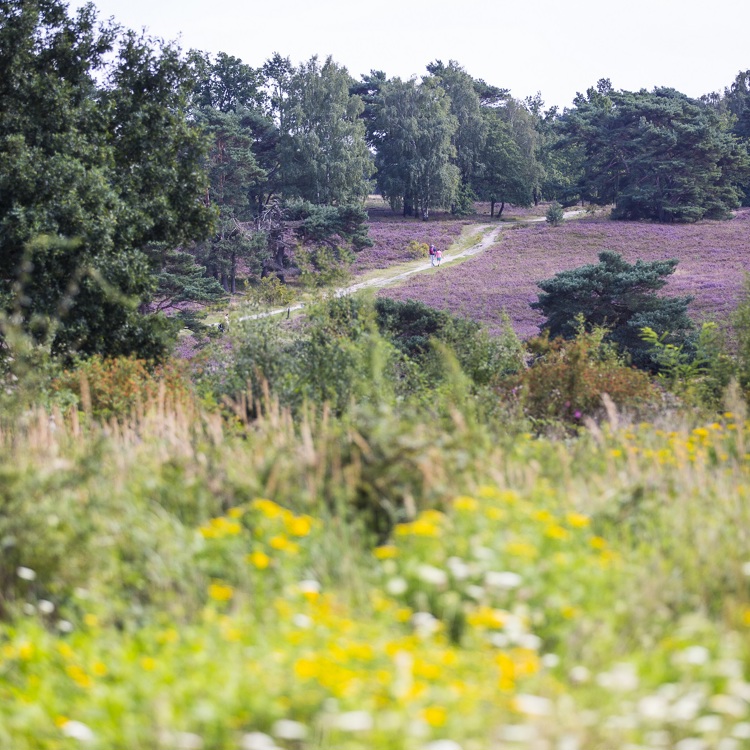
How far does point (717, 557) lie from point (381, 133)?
7299 cm

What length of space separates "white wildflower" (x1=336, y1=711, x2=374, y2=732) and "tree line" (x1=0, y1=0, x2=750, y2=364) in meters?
8.52

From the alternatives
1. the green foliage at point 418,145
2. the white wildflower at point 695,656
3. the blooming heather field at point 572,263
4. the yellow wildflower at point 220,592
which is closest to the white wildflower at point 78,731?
the yellow wildflower at point 220,592

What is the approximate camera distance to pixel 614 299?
1056 inches

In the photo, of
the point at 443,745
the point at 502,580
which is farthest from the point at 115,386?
the point at 443,745

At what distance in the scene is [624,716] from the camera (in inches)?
106

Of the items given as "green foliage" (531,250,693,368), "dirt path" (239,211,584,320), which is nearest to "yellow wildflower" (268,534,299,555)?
"green foliage" (531,250,693,368)

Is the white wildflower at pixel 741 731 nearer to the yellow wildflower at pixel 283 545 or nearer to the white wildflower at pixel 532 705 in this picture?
the white wildflower at pixel 532 705

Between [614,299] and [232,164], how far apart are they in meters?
29.5

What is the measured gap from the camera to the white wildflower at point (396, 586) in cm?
337

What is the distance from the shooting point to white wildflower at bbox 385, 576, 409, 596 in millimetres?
3365

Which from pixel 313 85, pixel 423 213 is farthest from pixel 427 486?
pixel 423 213

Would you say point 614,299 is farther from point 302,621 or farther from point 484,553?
point 302,621

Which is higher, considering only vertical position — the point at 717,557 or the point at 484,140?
the point at 484,140

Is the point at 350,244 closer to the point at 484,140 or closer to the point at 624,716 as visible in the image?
the point at 484,140
